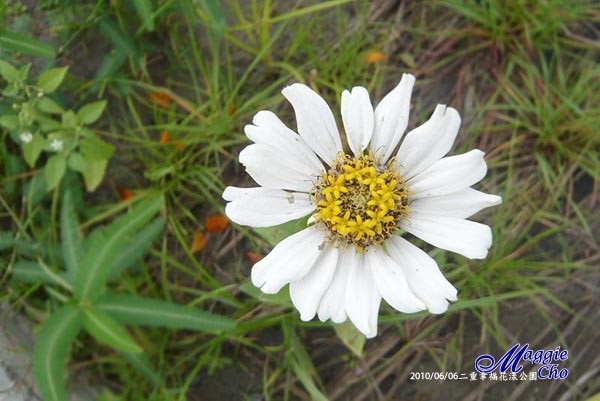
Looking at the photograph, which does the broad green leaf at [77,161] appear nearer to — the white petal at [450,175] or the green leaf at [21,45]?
the green leaf at [21,45]

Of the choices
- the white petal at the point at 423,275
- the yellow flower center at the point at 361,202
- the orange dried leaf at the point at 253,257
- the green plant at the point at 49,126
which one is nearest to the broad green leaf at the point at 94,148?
the green plant at the point at 49,126

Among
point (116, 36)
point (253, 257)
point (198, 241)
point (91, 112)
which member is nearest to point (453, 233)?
point (253, 257)

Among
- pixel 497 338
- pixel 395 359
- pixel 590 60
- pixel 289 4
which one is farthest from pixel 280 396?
pixel 590 60

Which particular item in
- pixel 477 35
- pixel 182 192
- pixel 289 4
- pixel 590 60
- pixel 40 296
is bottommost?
pixel 40 296

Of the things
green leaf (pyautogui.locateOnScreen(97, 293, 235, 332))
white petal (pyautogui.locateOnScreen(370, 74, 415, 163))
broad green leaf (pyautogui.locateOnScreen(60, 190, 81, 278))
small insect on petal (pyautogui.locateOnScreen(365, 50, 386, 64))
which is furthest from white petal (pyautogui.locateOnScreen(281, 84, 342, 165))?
broad green leaf (pyautogui.locateOnScreen(60, 190, 81, 278))

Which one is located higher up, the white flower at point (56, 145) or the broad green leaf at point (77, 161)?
the white flower at point (56, 145)

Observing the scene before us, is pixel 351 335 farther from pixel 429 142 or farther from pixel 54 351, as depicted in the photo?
pixel 54 351

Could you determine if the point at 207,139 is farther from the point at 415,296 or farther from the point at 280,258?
the point at 415,296
